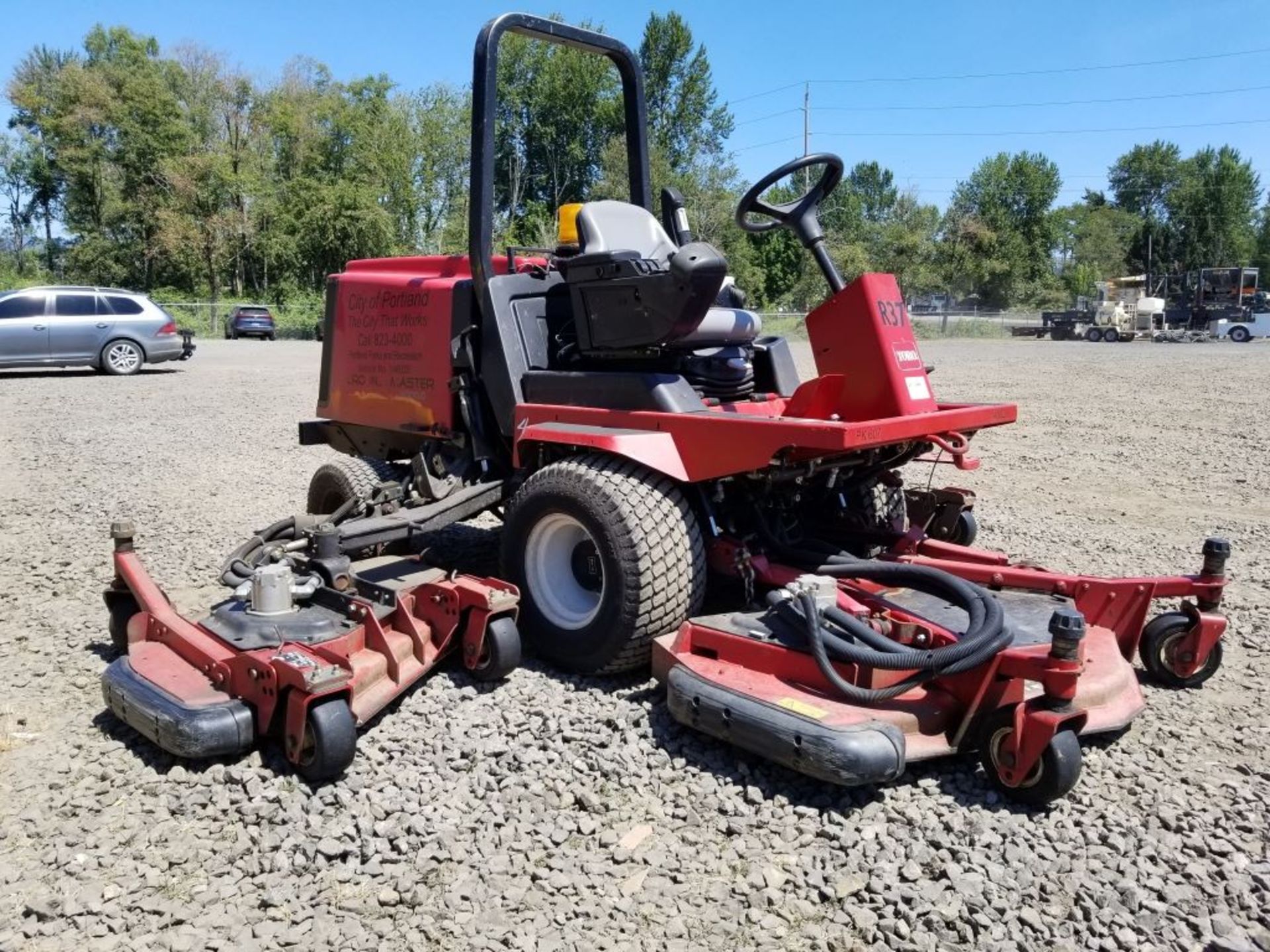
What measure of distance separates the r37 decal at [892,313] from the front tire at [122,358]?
56.6 feet

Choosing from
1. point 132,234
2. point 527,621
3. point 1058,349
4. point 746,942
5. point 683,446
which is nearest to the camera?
point 746,942

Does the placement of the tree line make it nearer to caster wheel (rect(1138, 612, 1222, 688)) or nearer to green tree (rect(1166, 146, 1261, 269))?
green tree (rect(1166, 146, 1261, 269))

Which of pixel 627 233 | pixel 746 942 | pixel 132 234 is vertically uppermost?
pixel 132 234

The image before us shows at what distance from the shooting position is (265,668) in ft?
10.8

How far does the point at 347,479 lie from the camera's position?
531cm

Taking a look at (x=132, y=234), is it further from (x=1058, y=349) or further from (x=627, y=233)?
(x=627, y=233)

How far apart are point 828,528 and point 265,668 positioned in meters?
2.61

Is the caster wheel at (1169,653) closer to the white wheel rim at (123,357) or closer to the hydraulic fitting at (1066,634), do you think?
the hydraulic fitting at (1066,634)

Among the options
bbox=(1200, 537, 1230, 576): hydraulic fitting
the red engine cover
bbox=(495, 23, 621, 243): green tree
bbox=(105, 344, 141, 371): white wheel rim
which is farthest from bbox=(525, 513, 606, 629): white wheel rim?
bbox=(495, 23, 621, 243): green tree

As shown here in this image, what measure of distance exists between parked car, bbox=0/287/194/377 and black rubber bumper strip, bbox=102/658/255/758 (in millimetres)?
16374

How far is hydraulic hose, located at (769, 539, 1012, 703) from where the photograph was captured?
314 centimetres

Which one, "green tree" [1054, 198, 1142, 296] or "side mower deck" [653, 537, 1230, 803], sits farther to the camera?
"green tree" [1054, 198, 1142, 296]

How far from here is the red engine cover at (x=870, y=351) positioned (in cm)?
394

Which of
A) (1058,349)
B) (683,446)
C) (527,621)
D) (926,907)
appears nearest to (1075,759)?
(926,907)
